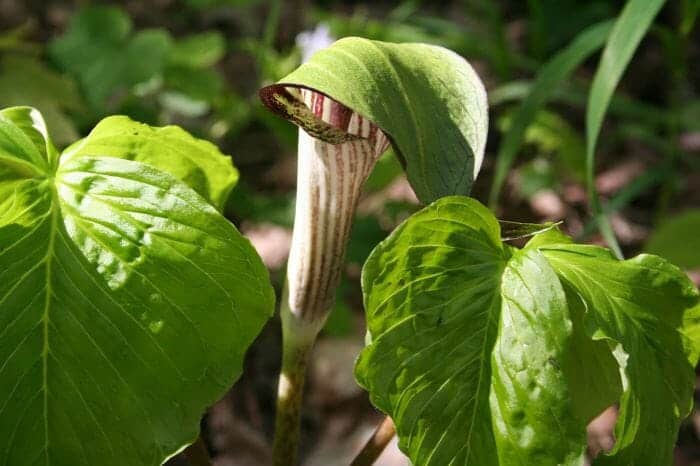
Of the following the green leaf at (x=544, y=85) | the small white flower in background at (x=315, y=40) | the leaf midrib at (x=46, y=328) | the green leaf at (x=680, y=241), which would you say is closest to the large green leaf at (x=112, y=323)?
the leaf midrib at (x=46, y=328)

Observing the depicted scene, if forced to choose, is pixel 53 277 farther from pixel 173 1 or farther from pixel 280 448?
pixel 173 1

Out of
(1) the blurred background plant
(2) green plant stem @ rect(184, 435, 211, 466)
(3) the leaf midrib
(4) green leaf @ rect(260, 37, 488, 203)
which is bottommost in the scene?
(1) the blurred background plant

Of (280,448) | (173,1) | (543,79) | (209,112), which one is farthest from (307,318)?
(173,1)

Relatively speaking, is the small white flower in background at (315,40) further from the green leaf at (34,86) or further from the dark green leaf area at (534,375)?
the dark green leaf area at (534,375)

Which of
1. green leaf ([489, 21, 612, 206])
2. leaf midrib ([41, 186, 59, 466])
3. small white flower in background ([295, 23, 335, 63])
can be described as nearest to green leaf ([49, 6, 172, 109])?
small white flower in background ([295, 23, 335, 63])

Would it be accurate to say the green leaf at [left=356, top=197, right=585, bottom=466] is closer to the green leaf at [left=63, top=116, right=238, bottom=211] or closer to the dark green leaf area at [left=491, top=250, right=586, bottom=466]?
the dark green leaf area at [left=491, top=250, right=586, bottom=466]
